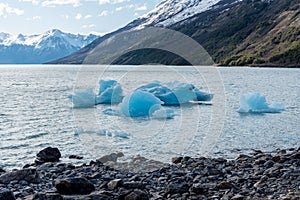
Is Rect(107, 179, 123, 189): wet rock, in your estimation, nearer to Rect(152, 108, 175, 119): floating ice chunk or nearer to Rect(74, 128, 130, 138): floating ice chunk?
Rect(74, 128, 130, 138): floating ice chunk

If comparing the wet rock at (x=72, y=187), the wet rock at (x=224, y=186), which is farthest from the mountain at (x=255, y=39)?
the wet rock at (x=72, y=187)

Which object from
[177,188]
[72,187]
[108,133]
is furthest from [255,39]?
[72,187]

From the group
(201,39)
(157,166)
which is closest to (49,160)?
(157,166)

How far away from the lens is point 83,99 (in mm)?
36750

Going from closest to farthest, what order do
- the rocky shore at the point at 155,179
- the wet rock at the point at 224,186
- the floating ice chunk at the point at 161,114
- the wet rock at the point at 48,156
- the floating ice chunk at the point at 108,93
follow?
the rocky shore at the point at 155,179 → the wet rock at the point at 224,186 → the wet rock at the point at 48,156 → the floating ice chunk at the point at 161,114 → the floating ice chunk at the point at 108,93

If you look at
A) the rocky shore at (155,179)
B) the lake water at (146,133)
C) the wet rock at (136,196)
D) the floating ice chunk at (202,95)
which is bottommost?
the lake water at (146,133)

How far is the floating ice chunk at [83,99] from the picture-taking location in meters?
36.2

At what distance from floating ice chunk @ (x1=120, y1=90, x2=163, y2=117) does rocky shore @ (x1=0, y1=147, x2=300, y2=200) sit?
10.6 meters

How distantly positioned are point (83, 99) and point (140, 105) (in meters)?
9.77

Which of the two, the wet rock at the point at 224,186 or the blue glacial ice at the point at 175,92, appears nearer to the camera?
the wet rock at the point at 224,186

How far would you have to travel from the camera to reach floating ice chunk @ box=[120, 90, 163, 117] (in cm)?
2788

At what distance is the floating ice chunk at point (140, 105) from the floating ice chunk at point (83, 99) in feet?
27.3

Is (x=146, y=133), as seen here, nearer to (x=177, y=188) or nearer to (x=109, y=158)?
(x=109, y=158)

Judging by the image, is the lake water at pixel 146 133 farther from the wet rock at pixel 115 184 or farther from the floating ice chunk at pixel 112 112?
the wet rock at pixel 115 184
